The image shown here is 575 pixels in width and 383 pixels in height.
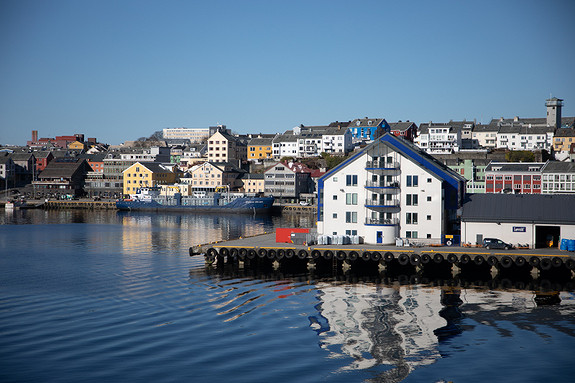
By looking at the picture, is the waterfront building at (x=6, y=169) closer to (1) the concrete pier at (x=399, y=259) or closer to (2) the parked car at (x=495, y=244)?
(1) the concrete pier at (x=399, y=259)

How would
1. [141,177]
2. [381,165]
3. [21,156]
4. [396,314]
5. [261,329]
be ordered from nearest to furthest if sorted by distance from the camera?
[261,329] → [396,314] → [381,165] → [141,177] → [21,156]

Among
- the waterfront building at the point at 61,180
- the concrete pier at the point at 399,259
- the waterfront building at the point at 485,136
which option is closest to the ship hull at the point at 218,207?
the waterfront building at the point at 61,180

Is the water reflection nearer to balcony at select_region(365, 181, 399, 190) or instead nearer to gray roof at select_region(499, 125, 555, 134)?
balcony at select_region(365, 181, 399, 190)

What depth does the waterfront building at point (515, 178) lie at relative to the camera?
332ft

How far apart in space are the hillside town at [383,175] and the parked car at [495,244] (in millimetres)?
935

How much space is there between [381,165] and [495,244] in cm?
1166

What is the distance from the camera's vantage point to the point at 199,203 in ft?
449

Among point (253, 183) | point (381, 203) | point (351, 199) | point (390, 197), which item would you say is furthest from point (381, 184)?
point (253, 183)

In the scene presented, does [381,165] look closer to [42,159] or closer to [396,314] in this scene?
[396,314]

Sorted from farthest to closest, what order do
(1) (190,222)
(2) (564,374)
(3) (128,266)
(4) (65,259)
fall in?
1. (1) (190,222)
2. (4) (65,259)
3. (3) (128,266)
4. (2) (564,374)

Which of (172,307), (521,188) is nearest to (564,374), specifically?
(172,307)

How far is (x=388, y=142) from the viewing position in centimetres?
5322

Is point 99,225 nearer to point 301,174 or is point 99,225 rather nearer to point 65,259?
point 65,259

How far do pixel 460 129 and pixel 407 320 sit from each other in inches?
4914
